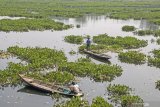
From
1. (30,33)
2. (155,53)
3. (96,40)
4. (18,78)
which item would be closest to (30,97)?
(18,78)

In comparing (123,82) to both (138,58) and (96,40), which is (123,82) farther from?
(96,40)

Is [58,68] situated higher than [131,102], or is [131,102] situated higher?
[58,68]

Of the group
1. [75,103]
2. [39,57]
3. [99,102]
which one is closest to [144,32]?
[39,57]

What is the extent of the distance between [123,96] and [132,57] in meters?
12.2

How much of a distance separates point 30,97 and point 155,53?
1846 cm

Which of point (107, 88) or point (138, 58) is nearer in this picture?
point (107, 88)

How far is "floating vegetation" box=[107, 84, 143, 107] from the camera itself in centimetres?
2111

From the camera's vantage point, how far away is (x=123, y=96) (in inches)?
854

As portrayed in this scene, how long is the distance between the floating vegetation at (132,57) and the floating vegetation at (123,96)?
29.6ft

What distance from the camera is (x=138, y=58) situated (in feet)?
108

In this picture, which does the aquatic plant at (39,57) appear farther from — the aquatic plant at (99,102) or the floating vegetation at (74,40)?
the aquatic plant at (99,102)

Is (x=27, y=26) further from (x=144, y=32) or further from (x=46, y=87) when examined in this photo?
(x=46, y=87)

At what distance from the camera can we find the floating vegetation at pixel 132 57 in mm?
32906

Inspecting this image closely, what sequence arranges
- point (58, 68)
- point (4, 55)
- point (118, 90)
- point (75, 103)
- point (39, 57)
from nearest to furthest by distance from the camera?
point (75, 103)
point (118, 90)
point (58, 68)
point (39, 57)
point (4, 55)
